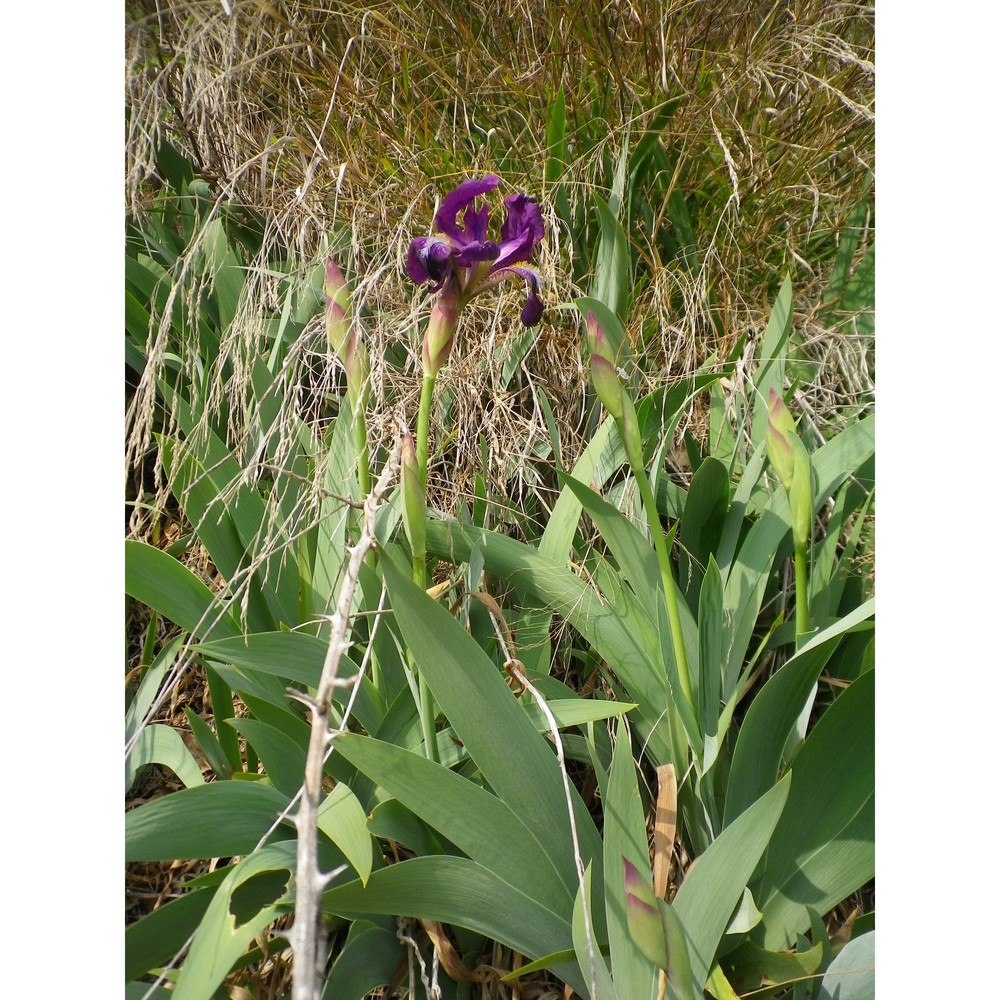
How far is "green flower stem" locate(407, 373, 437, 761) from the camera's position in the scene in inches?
21.5

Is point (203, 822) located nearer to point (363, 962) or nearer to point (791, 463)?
point (363, 962)

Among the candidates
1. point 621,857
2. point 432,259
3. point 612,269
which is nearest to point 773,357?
point 612,269

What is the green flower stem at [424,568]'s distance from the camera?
1.79ft

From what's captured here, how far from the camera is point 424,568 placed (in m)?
0.57

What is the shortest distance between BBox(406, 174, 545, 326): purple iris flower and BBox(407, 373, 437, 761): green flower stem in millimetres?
70

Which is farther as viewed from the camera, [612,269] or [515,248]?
[612,269]

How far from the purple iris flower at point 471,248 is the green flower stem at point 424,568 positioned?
70mm

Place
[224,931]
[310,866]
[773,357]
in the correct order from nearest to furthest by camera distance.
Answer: [310,866]
[224,931]
[773,357]

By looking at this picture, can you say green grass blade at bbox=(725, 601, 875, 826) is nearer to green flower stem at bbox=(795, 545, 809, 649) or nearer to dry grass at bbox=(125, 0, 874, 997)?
green flower stem at bbox=(795, 545, 809, 649)

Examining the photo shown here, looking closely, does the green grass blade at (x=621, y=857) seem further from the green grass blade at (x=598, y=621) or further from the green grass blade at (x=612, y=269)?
the green grass blade at (x=612, y=269)

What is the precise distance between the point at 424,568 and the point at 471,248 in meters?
0.21

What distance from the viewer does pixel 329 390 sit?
786 mm
